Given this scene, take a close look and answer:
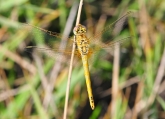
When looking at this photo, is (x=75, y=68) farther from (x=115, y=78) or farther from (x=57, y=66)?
(x=115, y=78)

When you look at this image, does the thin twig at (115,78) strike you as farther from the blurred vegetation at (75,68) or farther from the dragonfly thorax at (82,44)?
the dragonfly thorax at (82,44)

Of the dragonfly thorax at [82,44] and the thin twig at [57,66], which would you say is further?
the thin twig at [57,66]

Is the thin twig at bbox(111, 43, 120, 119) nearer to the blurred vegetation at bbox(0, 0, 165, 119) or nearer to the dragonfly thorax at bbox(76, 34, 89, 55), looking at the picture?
the blurred vegetation at bbox(0, 0, 165, 119)

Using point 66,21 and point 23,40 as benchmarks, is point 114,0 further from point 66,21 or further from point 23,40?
point 23,40

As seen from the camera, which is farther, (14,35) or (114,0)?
(114,0)

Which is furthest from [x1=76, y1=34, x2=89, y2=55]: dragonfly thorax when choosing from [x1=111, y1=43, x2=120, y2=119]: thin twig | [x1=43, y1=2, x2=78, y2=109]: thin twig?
[x1=111, y1=43, x2=120, y2=119]: thin twig

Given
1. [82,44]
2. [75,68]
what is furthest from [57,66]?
[82,44]

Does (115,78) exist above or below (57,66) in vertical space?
below

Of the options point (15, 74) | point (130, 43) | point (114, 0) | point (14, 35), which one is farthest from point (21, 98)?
point (114, 0)

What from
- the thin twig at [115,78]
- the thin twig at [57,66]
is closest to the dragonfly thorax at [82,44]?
the thin twig at [57,66]
